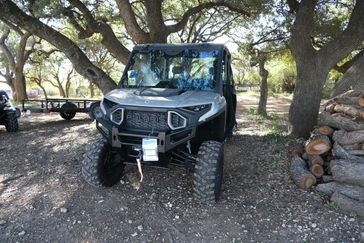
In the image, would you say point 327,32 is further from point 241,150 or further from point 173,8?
point 173,8

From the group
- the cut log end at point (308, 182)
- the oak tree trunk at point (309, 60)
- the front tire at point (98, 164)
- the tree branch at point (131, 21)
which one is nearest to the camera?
the front tire at point (98, 164)

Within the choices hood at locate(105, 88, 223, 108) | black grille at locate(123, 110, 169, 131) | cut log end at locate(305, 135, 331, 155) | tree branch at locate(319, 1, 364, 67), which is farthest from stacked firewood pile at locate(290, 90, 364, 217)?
black grille at locate(123, 110, 169, 131)

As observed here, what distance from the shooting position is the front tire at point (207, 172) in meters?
4.28

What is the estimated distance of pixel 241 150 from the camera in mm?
6621

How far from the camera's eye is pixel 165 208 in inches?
179

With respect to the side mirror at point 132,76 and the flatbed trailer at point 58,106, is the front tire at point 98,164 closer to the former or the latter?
the side mirror at point 132,76

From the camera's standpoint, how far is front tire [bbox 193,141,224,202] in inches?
168

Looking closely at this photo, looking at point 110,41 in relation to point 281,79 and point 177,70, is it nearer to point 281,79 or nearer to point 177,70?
point 177,70

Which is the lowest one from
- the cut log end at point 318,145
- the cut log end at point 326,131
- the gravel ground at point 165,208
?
the gravel ground at point 165,208

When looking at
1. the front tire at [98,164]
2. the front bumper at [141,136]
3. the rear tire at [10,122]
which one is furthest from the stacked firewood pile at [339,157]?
the rear tire at [10,122]

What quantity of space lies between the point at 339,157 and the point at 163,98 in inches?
105

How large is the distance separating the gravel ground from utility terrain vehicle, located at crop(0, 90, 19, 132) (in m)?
3.42

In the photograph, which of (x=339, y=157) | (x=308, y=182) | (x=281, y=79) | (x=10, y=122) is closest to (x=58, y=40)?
(x=10, y=122)

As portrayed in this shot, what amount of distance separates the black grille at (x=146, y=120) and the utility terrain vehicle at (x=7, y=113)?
6.09 meters
